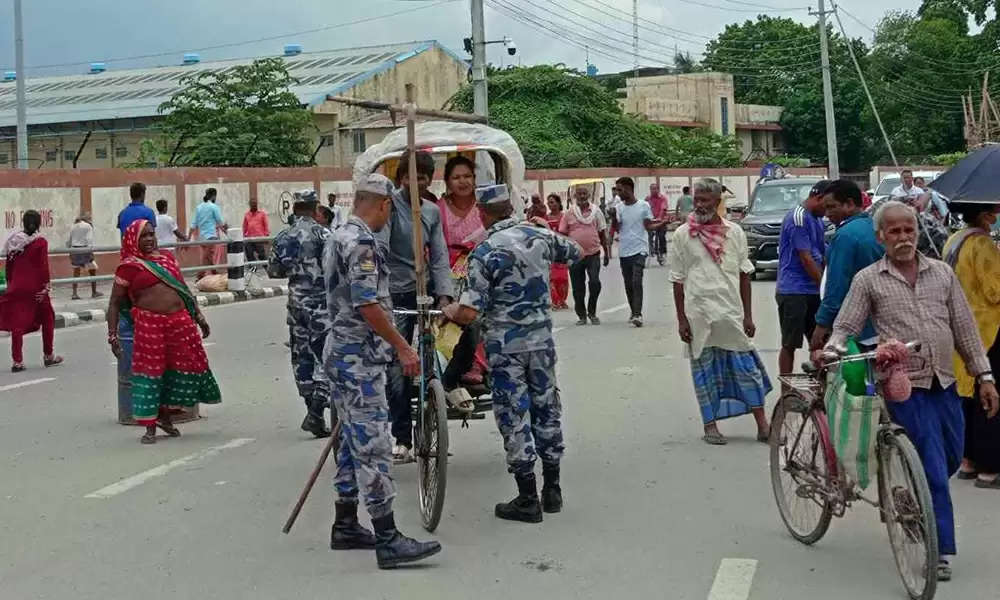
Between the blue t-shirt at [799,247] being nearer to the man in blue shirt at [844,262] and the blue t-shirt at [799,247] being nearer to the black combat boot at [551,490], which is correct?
the man in blue shirt at [844,262]

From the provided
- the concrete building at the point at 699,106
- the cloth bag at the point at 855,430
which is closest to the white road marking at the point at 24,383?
the cloth bag at the point at 855,430

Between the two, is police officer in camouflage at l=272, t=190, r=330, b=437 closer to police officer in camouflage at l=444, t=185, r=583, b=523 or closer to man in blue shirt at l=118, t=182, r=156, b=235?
police officer in camouflage at l=444, t=185, r=583, b=523

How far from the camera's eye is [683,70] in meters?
98.1

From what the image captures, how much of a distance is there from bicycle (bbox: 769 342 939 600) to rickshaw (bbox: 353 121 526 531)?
1.68m

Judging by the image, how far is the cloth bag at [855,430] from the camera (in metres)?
5.57

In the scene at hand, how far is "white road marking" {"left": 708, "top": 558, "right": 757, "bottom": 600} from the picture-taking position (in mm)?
5719

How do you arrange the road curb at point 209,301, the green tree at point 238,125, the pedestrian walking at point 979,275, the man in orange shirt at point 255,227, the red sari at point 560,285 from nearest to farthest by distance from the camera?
the pedestrian walking at point 979,275
the red sari at point 560,285
the road curb at point 209,301
the man in orange shirt at point 255,227
the green tree at point 238,125

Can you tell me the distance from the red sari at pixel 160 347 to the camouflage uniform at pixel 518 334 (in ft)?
11.6

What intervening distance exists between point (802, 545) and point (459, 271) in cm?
310

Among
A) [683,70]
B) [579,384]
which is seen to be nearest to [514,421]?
[579,384]

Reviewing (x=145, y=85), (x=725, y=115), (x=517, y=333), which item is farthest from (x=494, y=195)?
(x=725, y=115)

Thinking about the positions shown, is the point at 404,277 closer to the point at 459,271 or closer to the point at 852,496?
the point at 459,271

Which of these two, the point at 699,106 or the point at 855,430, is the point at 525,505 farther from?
the point at 699,106

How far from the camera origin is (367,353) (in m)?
6.34
